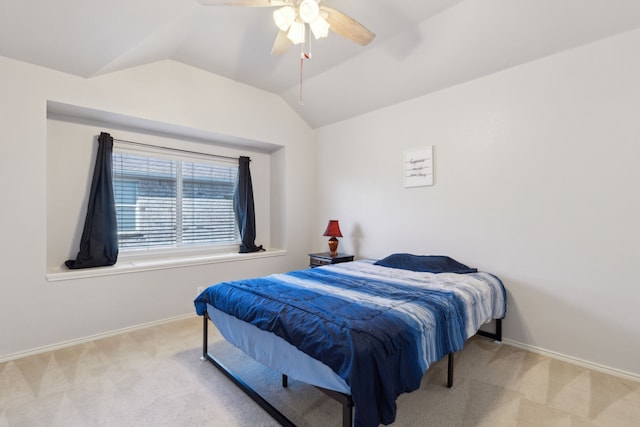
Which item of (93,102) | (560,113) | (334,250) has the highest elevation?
(93,102)

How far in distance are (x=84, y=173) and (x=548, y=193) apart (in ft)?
14.1

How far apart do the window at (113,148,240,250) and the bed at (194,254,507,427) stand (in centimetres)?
167

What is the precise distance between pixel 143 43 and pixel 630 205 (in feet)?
12.9

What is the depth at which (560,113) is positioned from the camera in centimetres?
243

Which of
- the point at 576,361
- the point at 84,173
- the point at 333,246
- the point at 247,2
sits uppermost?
the point at 247,2

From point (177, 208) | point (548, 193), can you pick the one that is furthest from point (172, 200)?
point (548, 193)

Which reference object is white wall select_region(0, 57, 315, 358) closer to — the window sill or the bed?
the window sill

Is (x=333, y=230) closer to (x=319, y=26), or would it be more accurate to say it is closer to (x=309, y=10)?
(x=319, y=26)

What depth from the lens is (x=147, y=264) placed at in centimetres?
320

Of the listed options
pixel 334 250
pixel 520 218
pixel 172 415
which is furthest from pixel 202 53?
pixel 520 218

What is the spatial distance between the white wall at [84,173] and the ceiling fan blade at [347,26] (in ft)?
6.44

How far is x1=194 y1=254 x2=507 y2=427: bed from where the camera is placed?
1.32 metres

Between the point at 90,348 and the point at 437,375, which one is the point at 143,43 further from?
the point at 437,375

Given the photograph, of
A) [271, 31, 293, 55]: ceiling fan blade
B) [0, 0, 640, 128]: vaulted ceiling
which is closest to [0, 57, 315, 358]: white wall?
[0, 0, 640, 128]: vaulted ceiling
